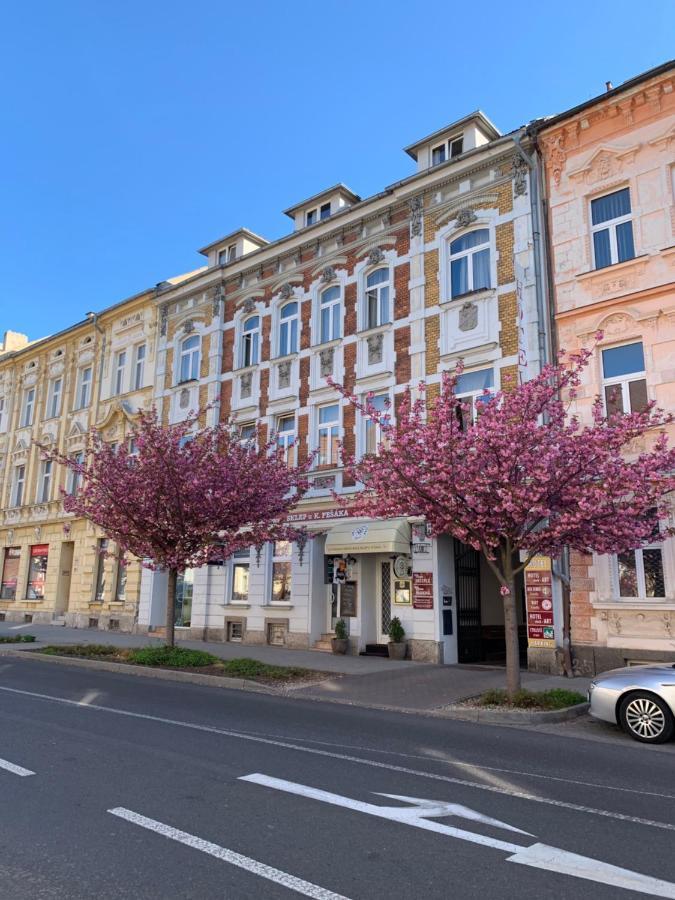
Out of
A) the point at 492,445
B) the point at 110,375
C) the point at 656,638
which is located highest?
the point at 110,375

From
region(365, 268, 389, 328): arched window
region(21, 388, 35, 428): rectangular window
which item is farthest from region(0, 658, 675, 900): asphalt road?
region(21, 388, 35, 428): rectangular window

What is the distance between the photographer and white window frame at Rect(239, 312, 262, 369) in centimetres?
2203

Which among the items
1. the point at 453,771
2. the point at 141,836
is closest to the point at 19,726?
the point at 141,836

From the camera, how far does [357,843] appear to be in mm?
4613

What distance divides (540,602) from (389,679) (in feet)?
11.6

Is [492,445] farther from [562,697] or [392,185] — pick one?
[392,185]

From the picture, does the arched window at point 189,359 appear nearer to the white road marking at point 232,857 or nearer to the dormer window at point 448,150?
the dormer window at point 448,150

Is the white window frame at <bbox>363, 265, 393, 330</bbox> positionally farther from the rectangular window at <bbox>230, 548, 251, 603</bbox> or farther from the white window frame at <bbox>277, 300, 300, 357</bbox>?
the rectangular window at <bbox>230, 548, 251, 603</bbox>

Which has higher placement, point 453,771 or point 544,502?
point 544,502

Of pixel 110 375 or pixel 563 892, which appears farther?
pixel 110 375

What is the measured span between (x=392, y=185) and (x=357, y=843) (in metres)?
17.2

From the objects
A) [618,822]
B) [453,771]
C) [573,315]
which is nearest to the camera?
[618,822]

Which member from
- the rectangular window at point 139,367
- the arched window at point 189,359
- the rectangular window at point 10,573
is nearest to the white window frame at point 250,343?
the arched window at point 189,359

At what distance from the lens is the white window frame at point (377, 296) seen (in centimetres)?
1884
